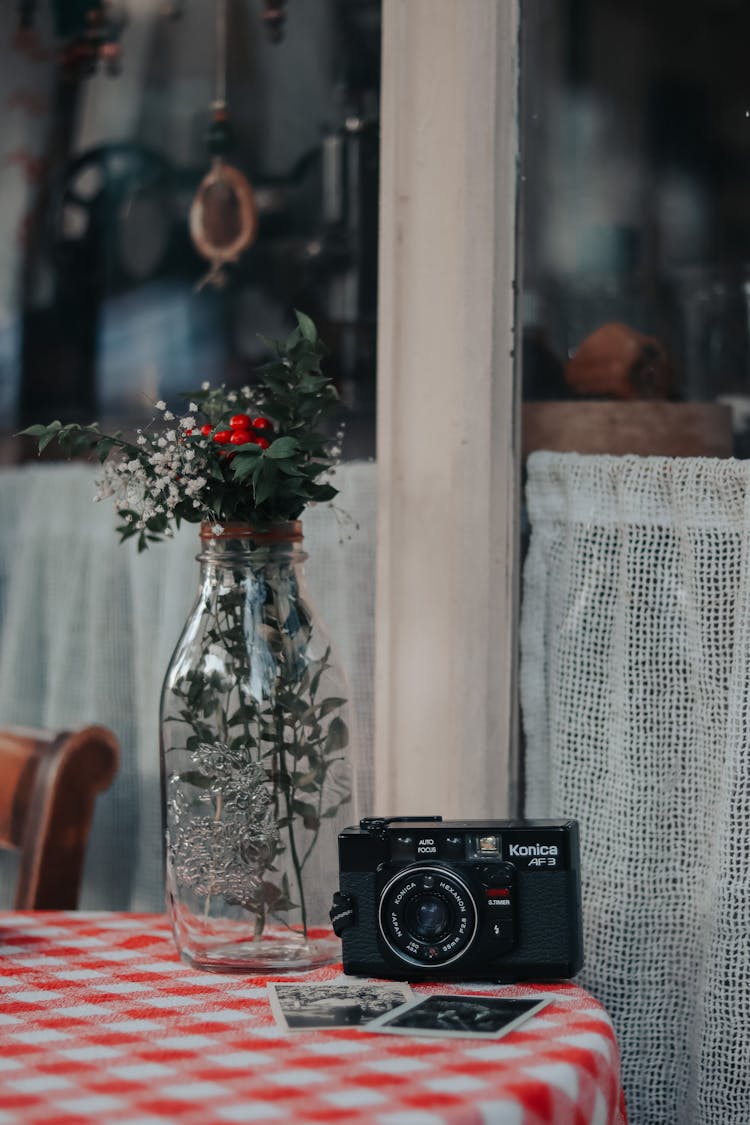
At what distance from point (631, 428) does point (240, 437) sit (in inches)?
17.9

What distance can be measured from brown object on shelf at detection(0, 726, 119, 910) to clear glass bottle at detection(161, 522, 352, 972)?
1.00 ft

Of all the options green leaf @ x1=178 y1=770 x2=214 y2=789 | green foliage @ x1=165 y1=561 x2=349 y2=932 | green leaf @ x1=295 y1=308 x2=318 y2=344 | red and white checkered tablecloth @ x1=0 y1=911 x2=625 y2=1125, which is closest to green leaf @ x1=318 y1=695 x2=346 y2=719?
green foliage @ x1=165 y1=561 x2=349 y2=932

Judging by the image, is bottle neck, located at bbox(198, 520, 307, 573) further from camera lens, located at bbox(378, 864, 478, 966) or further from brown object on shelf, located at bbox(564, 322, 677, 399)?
brown object on shelf, located at bbox(564, 322, 677, 399)

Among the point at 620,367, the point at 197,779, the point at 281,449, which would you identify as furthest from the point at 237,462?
the point at 620,367

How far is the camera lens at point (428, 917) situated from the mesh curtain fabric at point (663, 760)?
31 centimetres

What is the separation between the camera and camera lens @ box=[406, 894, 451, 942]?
105cm

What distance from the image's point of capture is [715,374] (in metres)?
1.37

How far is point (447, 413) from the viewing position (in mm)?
1386

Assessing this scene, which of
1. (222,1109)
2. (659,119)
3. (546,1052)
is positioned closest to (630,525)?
(659,119)

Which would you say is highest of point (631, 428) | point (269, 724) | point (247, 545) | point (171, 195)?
point (171, 195)

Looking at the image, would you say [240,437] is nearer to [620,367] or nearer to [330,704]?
[330,704]

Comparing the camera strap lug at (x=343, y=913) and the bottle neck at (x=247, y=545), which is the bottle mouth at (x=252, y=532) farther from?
the camera strap lug at (x=343, y=913)

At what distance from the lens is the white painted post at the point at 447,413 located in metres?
1.37

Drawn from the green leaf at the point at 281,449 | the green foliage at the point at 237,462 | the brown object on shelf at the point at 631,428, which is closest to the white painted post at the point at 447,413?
the brown object on shelf at the point at 631,428
